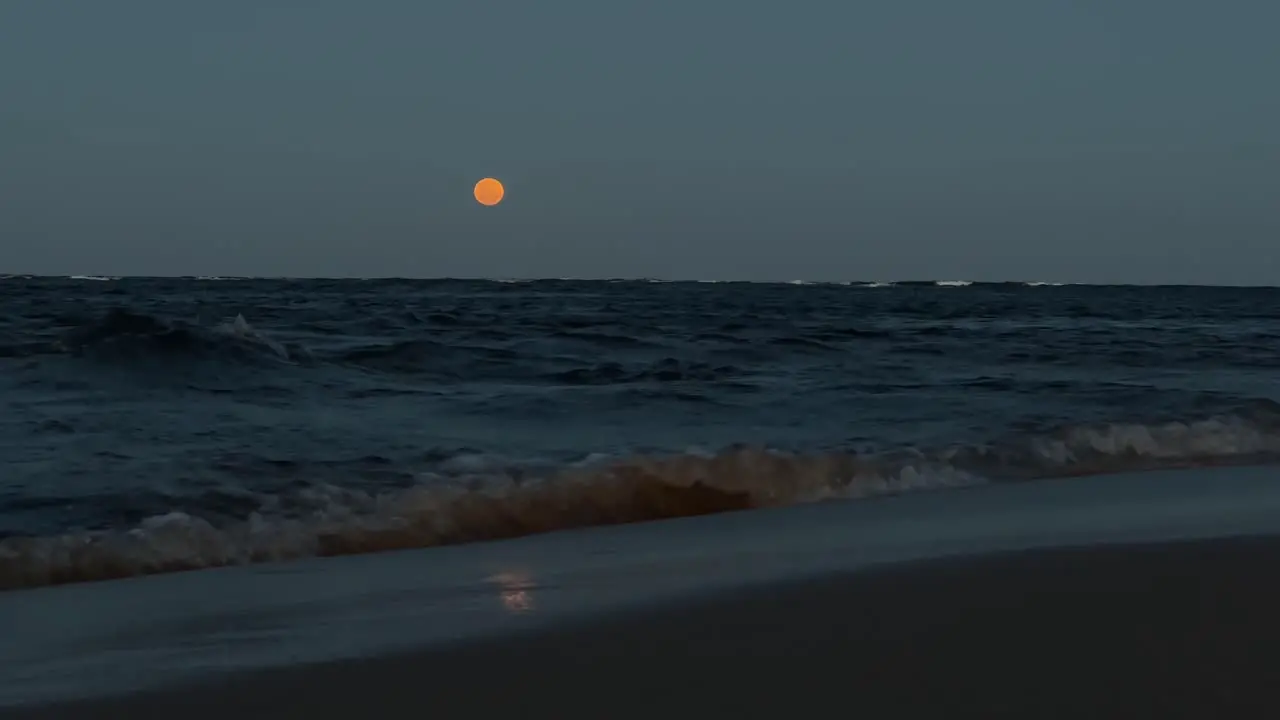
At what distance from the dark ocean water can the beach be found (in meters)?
0.70

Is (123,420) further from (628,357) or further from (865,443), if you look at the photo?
(628,357)

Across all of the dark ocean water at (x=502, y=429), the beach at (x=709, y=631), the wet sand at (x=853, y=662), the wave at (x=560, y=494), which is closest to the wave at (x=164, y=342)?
the dark ocean water at (x=502, y=429)

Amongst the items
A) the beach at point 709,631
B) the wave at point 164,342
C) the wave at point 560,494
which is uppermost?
the wave at point 164,342

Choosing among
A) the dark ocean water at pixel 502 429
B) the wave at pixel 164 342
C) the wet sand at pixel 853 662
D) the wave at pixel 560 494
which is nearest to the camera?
the wet sand at pixel 853 662

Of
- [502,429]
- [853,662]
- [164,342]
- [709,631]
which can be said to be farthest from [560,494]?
[164,342]

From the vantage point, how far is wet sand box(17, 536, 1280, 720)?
2.52 m

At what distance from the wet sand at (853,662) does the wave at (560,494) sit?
190 centimetres

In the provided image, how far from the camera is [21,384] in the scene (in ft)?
30.6

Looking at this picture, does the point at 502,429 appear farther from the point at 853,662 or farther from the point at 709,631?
the point at 853,662

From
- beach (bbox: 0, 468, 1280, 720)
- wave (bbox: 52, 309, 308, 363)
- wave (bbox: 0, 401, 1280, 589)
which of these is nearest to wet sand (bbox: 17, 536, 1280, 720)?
beach (bbox: 0, 468, 1280, 720)

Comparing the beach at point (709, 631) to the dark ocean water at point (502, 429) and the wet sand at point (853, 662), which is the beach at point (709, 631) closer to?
the wet sand at point (853, 662)

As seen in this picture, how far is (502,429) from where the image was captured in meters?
7.66

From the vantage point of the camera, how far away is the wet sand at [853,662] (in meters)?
2.52

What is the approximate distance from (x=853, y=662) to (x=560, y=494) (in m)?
2.93
